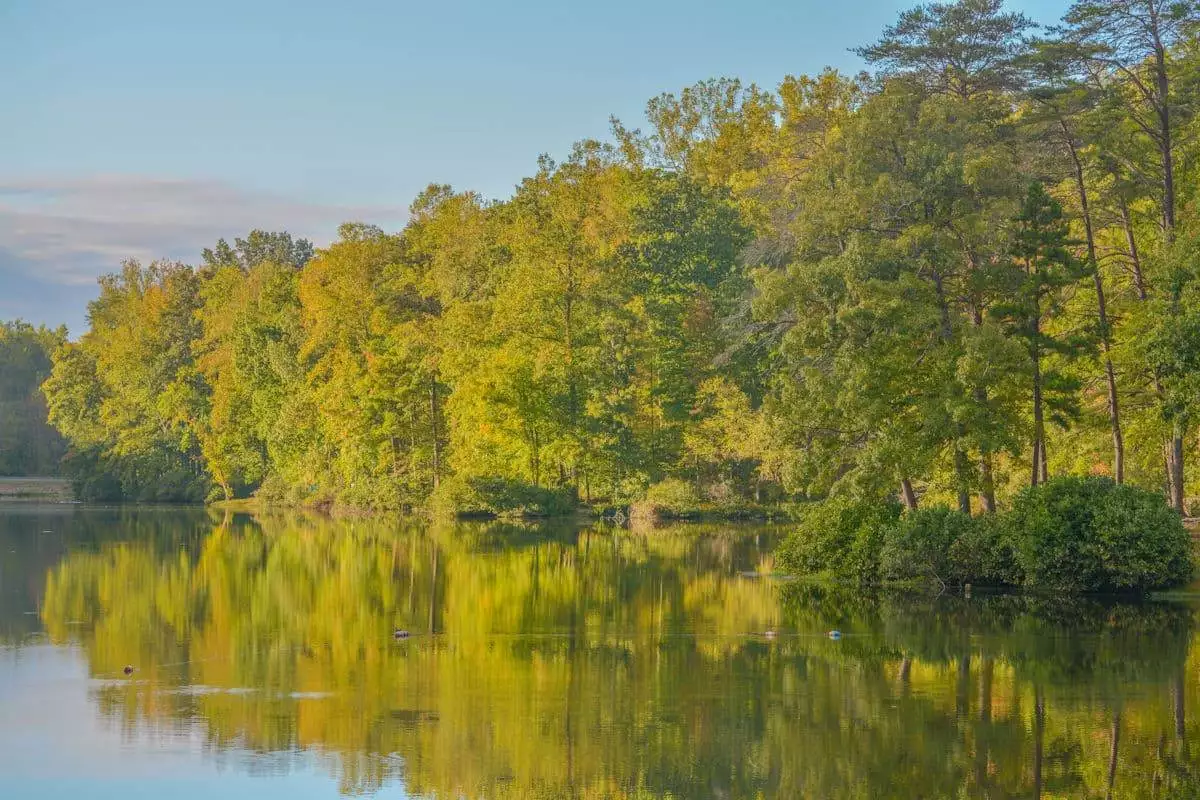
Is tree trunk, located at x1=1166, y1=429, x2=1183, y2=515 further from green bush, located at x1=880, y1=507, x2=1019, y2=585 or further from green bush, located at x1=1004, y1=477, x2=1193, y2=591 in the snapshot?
green bush, located at x1=880, y1=507, x2=1019, y2=585

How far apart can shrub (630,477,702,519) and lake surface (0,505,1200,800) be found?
25133mm

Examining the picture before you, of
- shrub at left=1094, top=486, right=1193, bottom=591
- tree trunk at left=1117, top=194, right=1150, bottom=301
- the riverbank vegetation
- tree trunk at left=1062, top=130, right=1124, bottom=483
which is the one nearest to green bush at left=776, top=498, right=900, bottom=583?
the riverbank vegetation

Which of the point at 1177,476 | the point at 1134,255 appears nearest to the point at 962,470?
the point at 1177,476

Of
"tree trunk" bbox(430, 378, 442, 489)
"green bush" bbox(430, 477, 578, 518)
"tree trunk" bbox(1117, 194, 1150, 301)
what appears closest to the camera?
"tree trunk" bbox(1117, 194, 1150, 301)

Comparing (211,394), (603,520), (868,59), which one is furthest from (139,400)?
(868,59)

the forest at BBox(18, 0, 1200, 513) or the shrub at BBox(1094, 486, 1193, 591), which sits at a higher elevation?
the forest at BBox(18, 0, 1200, 513)

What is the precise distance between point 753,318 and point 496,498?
27084mm

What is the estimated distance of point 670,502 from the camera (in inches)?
2406

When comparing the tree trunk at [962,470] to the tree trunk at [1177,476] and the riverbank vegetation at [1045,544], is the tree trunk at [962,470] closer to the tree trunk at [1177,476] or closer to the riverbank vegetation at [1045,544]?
the riverbank vegetation at [1045,544]

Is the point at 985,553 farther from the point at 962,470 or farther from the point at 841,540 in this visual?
the point at 841,540

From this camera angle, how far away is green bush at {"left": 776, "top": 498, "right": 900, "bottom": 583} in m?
33.1

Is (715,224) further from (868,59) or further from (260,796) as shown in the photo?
(260,796)

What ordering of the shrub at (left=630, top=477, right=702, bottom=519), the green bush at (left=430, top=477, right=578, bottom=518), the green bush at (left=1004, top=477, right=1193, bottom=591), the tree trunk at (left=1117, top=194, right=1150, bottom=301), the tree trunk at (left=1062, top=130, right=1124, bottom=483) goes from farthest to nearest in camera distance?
the green bush at (left=430, top=477, right=578, bottom=518) → the shrub at (left=630, top=477, right=702, bottom=519) → the tree trunk at (left=1117, top=194, right=1150, bottom=301) → the tree trunk at (left=1062, top=130, right=1124, bottom=483) → the green bush at (left=1004, top=477, right=1193, bottom=591)

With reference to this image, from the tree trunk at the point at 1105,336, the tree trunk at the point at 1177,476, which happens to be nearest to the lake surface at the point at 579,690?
the tree trunk at the point at 1105,336
